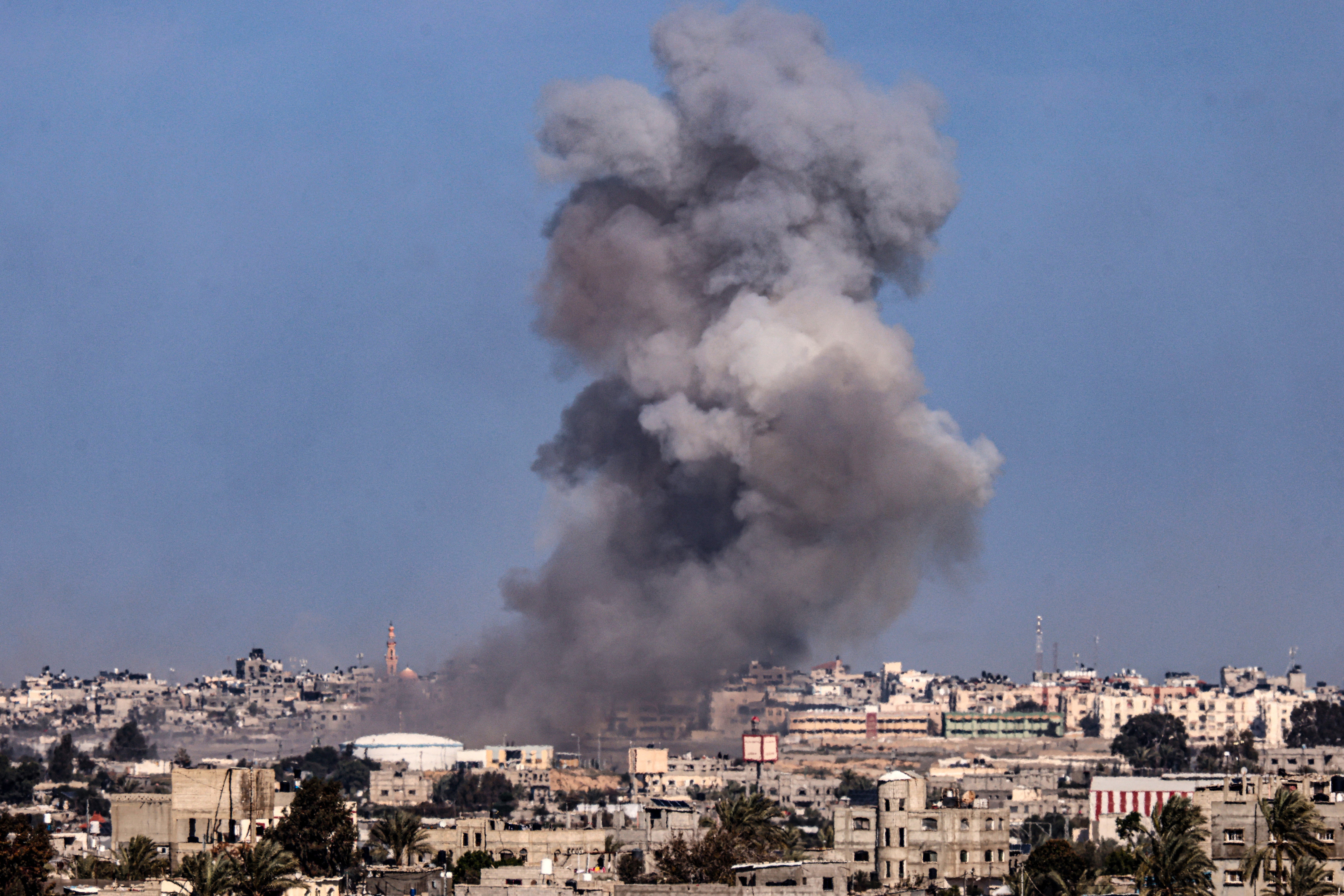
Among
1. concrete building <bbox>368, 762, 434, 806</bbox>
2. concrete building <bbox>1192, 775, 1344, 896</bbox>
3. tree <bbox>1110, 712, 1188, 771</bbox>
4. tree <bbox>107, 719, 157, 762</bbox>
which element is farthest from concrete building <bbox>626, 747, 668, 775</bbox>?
concrete building <bbox>1192, 775, 1344, 896</bbox>

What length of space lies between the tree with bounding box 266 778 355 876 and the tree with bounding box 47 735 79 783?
8349 centimetres

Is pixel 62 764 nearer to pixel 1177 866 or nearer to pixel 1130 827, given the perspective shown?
pixel 1130 827

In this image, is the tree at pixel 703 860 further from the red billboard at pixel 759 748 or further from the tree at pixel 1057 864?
the red billboard at pixel 759 748

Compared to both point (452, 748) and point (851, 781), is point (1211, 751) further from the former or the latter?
point (452, 748)

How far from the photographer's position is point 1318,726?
170m

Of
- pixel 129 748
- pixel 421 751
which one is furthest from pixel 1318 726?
pixel 129 748

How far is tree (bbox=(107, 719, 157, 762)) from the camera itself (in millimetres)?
180125

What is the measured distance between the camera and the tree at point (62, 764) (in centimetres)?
14638

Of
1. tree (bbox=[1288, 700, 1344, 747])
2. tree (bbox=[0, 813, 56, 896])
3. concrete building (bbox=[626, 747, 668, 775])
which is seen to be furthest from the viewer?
tree (bbox=[1288, 700, 1344, 747])

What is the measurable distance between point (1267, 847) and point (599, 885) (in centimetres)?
1456

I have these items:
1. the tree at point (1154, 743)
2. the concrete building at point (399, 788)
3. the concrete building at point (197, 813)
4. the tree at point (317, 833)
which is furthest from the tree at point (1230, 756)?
the concrete building at point (197, 813)

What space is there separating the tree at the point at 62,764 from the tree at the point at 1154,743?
68140mm

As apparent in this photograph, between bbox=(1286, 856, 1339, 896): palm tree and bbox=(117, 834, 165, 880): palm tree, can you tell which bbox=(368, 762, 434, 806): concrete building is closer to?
bbox=(117, 834, 165, 880): palm tree

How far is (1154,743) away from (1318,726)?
12.0 meters
